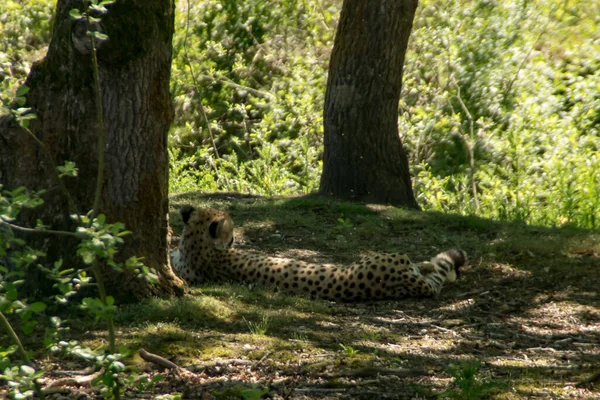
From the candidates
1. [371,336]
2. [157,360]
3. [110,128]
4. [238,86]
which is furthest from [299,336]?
[238,86]

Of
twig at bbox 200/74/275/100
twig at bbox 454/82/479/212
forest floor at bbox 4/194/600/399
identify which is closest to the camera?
forest floor at bbox 4/194/600/399

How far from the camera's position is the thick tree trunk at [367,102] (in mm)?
8336

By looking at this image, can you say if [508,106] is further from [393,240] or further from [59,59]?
[59,59]

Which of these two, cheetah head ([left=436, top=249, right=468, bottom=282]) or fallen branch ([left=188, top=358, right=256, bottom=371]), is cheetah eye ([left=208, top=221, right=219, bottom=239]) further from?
fallen branch ([left=188, top=358, right=256, bottom=371])

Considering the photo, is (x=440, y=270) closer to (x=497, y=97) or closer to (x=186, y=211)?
(x=186, y=211)

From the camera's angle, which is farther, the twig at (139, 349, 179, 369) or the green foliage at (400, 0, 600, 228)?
the green foliage at (400, 0, 600, 228)

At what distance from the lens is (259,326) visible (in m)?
4.35

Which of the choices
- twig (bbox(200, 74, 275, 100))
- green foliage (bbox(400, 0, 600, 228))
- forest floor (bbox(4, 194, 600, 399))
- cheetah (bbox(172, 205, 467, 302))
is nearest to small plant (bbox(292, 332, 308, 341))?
forest floor (bbox(4, 194, 600, 399))

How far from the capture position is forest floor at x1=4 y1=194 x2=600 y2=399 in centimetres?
354

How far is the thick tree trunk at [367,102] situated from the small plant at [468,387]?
510cm

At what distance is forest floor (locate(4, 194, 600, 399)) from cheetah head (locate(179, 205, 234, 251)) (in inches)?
24.5

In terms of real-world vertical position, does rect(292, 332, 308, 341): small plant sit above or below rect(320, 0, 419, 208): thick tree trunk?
below

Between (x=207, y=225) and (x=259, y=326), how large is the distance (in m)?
1.83

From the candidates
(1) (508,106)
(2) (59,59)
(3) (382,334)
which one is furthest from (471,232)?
(1) (508,106)
